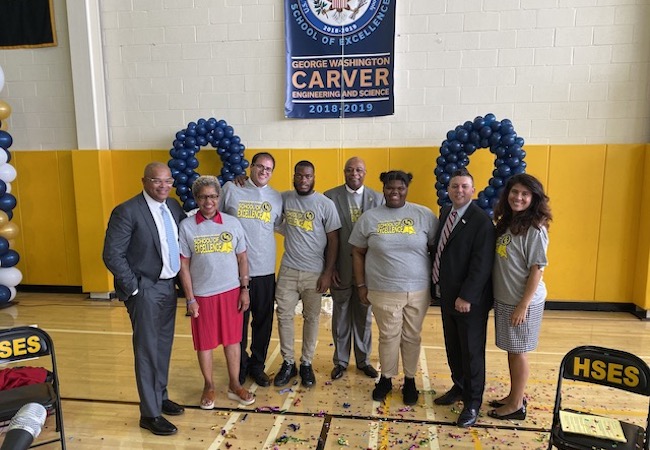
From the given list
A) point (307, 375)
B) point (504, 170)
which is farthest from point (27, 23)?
point (504, 170)

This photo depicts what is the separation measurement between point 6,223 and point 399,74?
501cm

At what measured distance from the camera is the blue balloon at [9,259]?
18.8 ft

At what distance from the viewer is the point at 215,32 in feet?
18.8

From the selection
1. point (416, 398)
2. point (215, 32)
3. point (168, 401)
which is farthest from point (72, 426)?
point (215, 32)

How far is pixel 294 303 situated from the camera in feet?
12.3

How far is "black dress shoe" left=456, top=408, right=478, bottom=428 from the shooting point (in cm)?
315

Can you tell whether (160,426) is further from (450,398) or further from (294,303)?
(450,398)

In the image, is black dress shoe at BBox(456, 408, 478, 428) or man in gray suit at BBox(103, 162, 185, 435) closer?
man in gray suit at BBox(103, 162, 185, 435)

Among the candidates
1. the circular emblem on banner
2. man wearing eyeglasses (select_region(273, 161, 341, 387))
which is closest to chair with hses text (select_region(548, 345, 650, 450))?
man wearing eyeglasses (select_region(273, 161, 341, 387))

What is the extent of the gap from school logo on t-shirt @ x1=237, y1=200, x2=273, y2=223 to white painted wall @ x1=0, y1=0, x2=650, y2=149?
94.1 inches

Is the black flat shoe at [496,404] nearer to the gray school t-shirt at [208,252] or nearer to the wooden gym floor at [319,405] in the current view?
the wooden gym floor at [319,405]

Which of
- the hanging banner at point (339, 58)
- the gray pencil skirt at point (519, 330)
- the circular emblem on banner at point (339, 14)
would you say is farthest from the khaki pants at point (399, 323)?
the circular emblem on banner at point (339, 14)

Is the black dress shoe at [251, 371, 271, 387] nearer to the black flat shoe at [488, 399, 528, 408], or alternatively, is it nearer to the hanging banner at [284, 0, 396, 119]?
the black flat shoe at [488, 399, 528, 408]

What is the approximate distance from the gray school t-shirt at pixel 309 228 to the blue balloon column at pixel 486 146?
1899 mm
